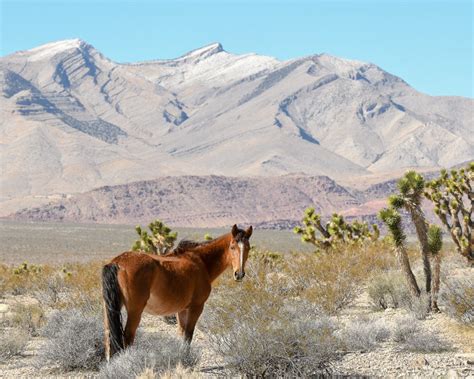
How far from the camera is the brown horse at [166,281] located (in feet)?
32.4

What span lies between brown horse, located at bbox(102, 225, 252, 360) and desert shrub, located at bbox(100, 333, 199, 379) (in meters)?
0.21

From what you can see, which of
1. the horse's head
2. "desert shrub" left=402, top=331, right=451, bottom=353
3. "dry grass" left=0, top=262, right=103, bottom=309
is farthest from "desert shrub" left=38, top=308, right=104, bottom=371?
"desert shrub" left=402, top=331, right=451, bottom=353

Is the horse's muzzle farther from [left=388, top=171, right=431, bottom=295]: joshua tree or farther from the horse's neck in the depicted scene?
[left=388, top=171, right=431, bottom=295]: joshua tree

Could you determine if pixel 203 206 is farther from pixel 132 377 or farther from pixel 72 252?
pixel 132 377

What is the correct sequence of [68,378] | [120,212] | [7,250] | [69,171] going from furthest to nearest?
1. [69,171]
2. [120,212]
3. [7,250]
4. [68,378]

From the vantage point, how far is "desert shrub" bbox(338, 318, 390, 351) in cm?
1215

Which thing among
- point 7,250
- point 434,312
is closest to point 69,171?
point 7,250

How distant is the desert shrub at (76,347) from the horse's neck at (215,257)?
7.32ft

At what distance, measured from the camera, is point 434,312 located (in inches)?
633

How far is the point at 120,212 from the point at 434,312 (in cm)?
13575

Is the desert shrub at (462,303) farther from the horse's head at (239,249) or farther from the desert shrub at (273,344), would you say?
the horse's head at (239,249)

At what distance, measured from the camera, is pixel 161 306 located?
33.6 ft

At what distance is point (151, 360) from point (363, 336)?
4.09 meters

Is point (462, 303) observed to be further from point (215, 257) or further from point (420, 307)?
point (215, 257)
